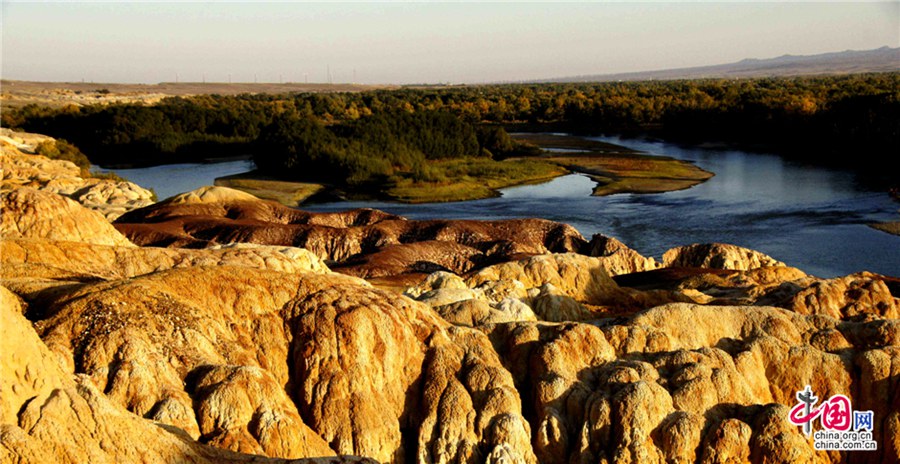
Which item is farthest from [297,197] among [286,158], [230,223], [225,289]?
[225,289]

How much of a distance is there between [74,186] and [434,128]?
4831 cm

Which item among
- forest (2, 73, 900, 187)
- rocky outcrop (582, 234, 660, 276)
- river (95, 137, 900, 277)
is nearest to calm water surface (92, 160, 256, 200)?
river (95, 137, 900, 277)

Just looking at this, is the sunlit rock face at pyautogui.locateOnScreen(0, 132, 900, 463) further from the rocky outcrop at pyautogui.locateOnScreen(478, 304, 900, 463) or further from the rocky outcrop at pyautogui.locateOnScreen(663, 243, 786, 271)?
the rocky outcrop at pyautogui.locateOnScreen(663, 243, 786, 271)

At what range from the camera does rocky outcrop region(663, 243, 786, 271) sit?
32.2m

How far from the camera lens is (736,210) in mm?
56875

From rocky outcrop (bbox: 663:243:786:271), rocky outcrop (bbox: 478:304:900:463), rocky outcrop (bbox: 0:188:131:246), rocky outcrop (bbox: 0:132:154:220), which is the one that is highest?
rocky outcrop (bbox: 0:188:131:246)

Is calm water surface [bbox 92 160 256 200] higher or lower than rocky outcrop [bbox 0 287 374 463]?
lower

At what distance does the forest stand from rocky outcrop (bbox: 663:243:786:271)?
133ft

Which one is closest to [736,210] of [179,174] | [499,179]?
[499,179]

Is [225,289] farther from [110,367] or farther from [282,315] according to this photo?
[110,367]

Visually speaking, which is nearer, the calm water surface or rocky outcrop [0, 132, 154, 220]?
rocky outcrop [0, 132, 154, 220]

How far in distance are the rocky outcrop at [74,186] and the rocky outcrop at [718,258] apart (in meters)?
25.5

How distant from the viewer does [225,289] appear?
1207cm

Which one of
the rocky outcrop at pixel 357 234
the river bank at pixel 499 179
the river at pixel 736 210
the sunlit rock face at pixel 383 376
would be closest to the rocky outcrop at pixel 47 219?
the sunlit rock face at pixel 383 376
